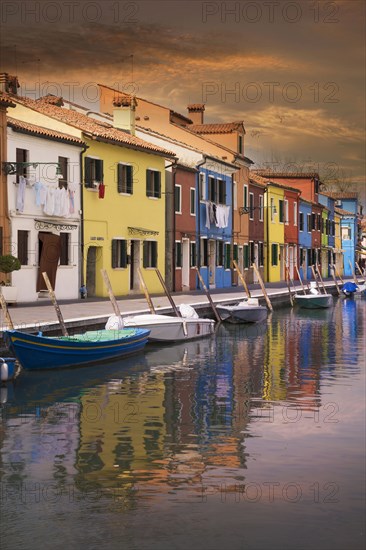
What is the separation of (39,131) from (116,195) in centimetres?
712

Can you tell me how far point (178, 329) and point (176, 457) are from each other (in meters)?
15.4

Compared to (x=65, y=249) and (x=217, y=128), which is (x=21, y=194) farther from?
(x=217, y=128)

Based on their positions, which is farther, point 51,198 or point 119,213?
point 119,213

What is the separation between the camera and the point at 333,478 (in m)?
11.4

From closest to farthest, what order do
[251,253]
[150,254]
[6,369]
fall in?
[6,369], [150,254], [251,253]

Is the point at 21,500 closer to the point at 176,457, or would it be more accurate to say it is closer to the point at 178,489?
the point at 178,489

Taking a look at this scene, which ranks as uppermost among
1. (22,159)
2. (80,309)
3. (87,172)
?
(22,159)

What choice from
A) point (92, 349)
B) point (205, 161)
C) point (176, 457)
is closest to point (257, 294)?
point (205, 161)

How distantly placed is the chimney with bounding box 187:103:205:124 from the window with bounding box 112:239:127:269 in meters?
21.8

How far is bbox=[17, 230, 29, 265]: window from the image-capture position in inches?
1298

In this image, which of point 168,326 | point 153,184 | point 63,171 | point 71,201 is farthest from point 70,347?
point 153,184

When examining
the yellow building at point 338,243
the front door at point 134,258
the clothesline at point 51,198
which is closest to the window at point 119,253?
the front door at point 134,258

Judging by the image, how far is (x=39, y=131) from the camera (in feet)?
109

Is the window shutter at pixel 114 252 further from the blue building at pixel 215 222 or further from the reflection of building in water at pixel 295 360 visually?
the blue building at pixel 215 222
